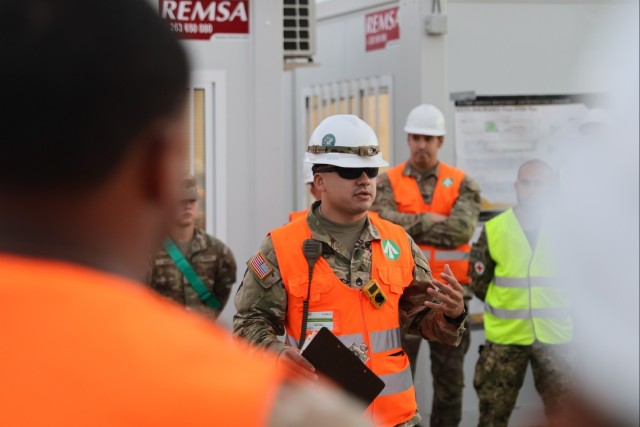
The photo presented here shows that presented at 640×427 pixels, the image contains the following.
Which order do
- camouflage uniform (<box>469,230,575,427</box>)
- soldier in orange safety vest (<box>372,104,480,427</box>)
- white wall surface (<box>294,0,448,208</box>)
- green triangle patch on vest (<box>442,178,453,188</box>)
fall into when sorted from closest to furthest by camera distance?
1. camouflage uniform (<box>469,230,575,427</box>)
2. soldier in orange safety vest (<box>372,104,480,427</box>)
3. green triangle patch on vest (<box>442,178,453,188</box>)
4. white wall surface (<box>294,0,448,208</box>)

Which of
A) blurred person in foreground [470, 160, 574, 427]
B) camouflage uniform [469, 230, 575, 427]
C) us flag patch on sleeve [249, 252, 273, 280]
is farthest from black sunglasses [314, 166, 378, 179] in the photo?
camouflage uniform [469, 230, 575, 427]

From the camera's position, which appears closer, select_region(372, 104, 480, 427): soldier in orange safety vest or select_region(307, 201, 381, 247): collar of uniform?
select_region(307, 201, 381, 247): collar of uniform

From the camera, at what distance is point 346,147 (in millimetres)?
5258

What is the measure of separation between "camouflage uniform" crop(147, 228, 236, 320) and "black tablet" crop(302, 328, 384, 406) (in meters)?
2.94

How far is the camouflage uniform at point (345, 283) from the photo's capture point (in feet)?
15.8

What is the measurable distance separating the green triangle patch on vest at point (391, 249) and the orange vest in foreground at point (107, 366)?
12.1 ft

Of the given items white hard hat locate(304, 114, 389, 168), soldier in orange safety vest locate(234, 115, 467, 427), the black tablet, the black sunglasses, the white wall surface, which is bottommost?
the black tablet

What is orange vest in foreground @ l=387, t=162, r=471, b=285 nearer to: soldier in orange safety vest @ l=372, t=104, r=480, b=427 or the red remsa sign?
soldier in orange safety vest @ l=372, t=104, r=480, b=427

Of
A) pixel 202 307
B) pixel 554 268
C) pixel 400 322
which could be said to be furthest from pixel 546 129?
pixel 554 268

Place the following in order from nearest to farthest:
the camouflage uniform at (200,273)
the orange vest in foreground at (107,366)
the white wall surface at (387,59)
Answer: the orange vest in foreground at (107,366) → the camouflage uniform at (200,273) → the white wall surface at (387,59)

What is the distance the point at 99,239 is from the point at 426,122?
7369 millimetres

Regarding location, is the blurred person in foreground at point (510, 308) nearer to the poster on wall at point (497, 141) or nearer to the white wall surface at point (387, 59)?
the poster on wall at point (497, 141)

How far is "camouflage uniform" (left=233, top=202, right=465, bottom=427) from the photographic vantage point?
15.8 feet

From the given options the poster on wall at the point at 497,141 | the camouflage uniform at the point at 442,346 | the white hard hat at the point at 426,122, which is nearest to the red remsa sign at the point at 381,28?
the poster on wall at the point at 497,141
